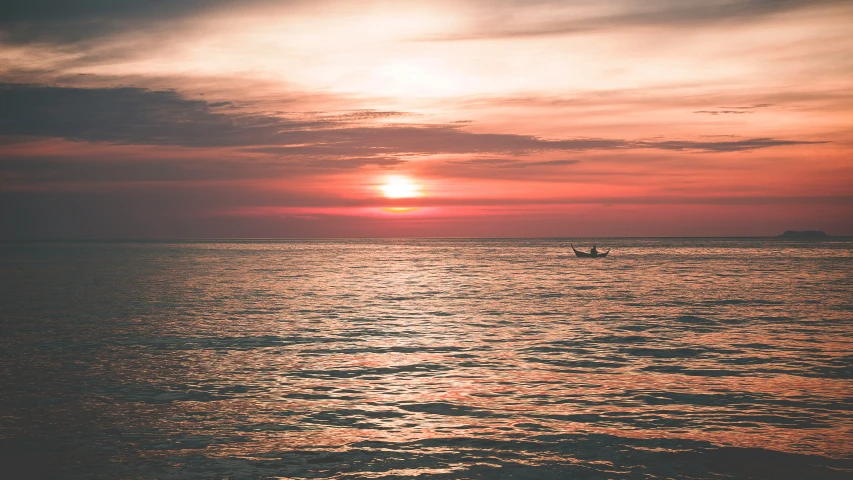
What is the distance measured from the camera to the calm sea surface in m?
15.3

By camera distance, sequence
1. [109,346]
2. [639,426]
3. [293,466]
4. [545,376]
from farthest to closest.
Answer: [109,346] → [545,376] → [639,426] → [293,466]

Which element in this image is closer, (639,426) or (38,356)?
(639,426)

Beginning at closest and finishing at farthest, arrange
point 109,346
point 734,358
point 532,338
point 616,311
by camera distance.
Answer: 1. point 734,358
2. point 109,346
3. point 532,338
4. point 616,311

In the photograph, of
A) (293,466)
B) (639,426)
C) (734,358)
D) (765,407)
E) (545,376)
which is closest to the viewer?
(293,466)

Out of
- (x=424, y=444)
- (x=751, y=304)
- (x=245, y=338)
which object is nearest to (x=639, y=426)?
(x=424, y=444)

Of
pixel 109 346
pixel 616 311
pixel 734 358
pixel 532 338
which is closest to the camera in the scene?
pixel 734 358

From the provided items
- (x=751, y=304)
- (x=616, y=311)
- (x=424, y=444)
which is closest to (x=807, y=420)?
(x=424, y=444)

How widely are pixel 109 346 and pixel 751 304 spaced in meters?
45.2

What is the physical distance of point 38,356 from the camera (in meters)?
29.0

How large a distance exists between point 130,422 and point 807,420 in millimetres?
18972

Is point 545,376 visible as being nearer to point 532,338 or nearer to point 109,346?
point 532,338

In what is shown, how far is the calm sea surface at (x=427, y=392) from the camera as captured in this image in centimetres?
1533

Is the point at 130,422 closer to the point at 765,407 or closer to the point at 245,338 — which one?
the point at 245,338

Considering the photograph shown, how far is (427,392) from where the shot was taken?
22344 mm
